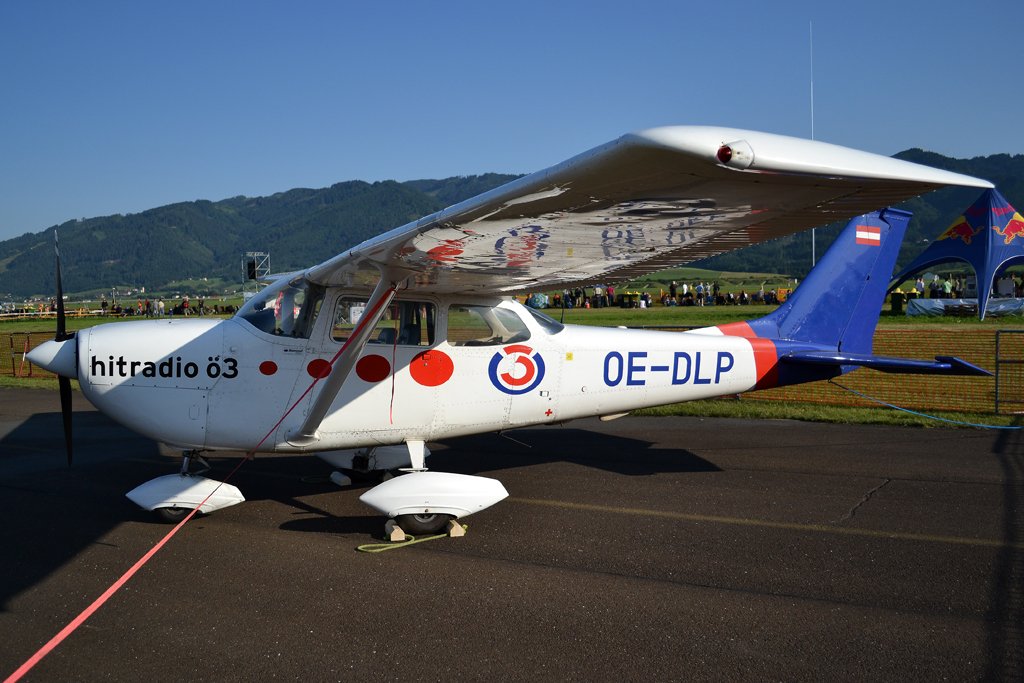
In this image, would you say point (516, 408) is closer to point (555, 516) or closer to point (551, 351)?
point (551, 351)

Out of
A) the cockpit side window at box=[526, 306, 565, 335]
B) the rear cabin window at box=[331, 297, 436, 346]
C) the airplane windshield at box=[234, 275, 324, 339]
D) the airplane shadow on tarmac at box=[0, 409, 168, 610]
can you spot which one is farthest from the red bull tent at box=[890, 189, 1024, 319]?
the airplane shadow on tarmac at box=[0, 409, 168, 610]

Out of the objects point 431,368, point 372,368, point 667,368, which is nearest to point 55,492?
point 372,368

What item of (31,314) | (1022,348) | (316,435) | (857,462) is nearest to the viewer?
(316,435)

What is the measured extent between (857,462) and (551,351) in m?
3.74

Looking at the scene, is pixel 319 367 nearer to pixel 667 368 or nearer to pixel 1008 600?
pixel 667 368

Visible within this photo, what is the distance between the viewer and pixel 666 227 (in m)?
3.67

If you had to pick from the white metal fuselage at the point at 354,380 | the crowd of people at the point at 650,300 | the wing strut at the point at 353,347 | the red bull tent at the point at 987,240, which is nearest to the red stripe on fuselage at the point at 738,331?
the white metal fuselage at the point at 354,380

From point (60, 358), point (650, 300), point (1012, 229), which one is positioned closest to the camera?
point (60, 358)

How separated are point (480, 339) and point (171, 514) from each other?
9.87ft

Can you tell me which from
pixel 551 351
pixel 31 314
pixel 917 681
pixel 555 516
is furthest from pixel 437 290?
pixel 31 314

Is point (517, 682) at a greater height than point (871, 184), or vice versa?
point (871, 184)

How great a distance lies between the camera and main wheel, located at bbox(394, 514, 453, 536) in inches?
203

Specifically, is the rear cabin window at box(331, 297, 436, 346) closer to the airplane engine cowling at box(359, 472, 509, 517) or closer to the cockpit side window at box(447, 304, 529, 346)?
the cockpit side window at box(447, 304, 529, 346)

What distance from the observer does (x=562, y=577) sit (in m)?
4.33
